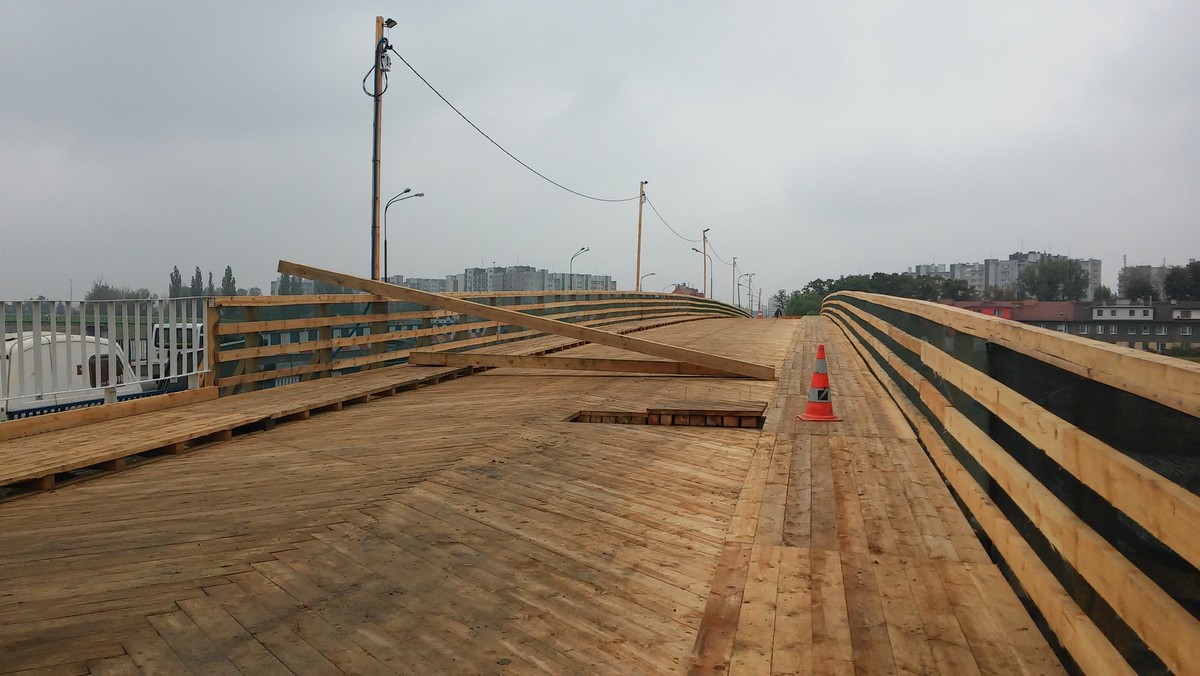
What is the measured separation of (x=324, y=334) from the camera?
955 centimetres

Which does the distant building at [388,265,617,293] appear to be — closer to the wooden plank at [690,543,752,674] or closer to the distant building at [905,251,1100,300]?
the distant building at [905,251,1100,300]

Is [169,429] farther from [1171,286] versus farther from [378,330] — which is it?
[1171,286]

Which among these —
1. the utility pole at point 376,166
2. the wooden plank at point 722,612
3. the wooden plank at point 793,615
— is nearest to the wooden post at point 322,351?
the utility pole at point 376,166

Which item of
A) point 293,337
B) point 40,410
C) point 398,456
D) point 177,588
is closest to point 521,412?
point 398,456

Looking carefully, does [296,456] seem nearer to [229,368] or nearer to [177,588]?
[177,588]

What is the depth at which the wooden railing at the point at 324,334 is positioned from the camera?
8242mm

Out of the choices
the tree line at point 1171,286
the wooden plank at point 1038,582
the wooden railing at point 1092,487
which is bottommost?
the wooden plank at point 1038,582

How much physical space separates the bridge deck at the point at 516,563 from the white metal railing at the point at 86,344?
1.84 meters

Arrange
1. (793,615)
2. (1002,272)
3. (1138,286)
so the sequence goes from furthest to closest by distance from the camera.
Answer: (1002,272) → (1138,286) → (793,615)

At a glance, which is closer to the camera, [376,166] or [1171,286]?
[1171,286]

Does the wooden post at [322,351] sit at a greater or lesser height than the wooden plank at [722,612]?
greater

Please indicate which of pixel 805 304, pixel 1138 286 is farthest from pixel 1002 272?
pixel 805 304

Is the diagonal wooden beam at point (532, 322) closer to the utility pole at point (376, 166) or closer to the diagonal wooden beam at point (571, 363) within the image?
the diagonal wooden beam at point (571, 363)

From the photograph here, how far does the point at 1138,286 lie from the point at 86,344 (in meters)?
9.57
